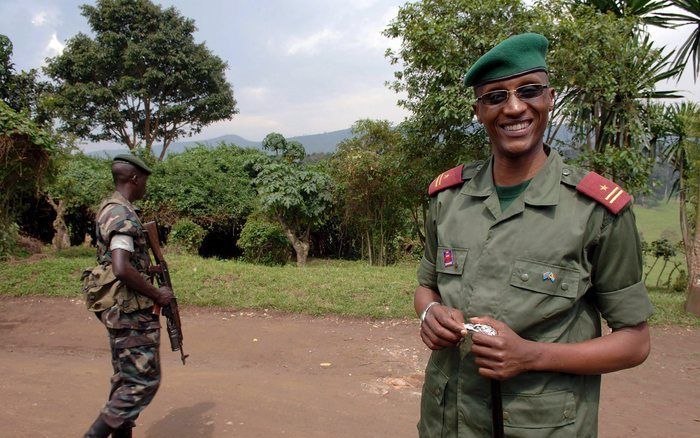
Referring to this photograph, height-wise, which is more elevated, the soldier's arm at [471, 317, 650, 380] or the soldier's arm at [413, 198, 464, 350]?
the soldier's arm at [413, 198, 464, 350]

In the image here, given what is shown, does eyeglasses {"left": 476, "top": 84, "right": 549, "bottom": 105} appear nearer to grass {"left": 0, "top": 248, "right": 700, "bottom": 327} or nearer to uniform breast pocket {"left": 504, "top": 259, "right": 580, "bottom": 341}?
uniform breast pocket {"left": 504, "top": 259, "right": 580, "bottom": 341}

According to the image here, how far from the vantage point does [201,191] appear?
1209cm

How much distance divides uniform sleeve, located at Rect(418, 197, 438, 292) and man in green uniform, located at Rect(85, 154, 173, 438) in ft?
5.95

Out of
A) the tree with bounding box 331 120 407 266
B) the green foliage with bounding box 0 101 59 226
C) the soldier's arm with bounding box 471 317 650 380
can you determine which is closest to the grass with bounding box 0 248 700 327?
the green foliage with bounding box 0 101 59 226

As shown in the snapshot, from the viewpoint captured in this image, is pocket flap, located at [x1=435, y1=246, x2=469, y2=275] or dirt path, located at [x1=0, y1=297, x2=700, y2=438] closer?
pocket flap, located at [x1=435, y1=246, x2=469, y2=275]

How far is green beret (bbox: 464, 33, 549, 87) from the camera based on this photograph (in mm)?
1348

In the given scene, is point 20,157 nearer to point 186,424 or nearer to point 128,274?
point 186,424

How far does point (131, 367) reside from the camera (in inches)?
109

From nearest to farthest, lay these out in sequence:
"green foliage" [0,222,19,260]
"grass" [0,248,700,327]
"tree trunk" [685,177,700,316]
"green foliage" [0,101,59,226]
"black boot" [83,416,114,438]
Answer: "black boot" [83,416,114,438]
"grass" [0,248,700,327]
"tree trunk" [685,177,700,316]
"green foliage" [0,101,59,226]
"green foliage" [0,222,19,260]

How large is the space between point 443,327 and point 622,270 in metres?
0.49

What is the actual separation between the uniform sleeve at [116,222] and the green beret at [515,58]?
86.5 inches

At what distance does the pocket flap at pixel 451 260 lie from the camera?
4.62 ft

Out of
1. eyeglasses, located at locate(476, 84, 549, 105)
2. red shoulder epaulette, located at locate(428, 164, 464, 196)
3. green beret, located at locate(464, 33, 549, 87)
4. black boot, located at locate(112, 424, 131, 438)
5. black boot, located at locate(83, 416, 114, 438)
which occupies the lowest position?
black boot, located at locate(112, 424, 131, 438)

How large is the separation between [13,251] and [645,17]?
12695 mm
